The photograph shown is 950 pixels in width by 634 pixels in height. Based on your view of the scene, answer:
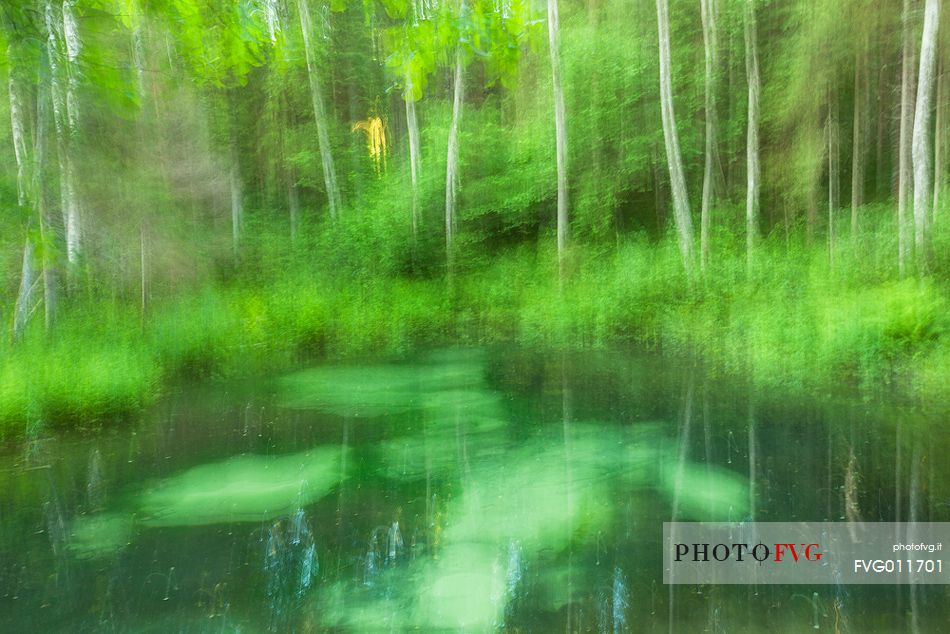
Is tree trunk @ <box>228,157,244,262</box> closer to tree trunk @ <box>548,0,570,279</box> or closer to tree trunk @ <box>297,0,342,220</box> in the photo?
tree trunk @ <box>297,0,342,220</box>

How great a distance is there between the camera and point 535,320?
467 inches

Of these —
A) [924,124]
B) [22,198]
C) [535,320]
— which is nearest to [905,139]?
[924,124]

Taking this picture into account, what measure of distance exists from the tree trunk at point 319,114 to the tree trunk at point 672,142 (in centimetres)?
753

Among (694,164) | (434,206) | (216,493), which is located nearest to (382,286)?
(434,206)

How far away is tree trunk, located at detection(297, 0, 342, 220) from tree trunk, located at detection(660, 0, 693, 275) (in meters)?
7.53

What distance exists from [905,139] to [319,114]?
1129 centimetres

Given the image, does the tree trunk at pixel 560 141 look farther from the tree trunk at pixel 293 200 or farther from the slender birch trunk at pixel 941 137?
the tree trunk at pixel 293 200

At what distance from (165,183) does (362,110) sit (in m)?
6.62

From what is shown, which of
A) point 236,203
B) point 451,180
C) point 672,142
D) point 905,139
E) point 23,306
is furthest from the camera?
point 236,203

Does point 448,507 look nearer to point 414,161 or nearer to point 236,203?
point 414,161

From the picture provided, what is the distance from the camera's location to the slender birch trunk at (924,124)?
6980 millimetres

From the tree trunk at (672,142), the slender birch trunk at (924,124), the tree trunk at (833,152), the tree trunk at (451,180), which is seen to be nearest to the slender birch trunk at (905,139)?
the slender birch trunk at (924,124)

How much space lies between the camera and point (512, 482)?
4996 mm

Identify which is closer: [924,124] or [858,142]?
[924,124]
